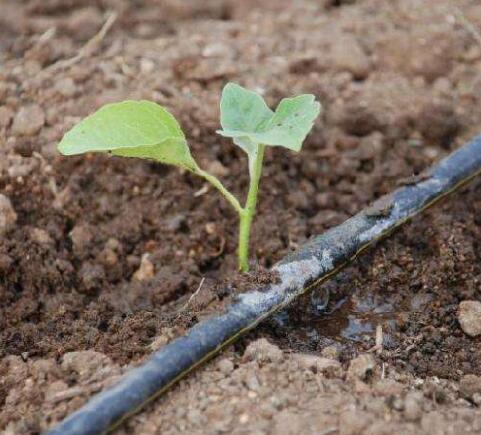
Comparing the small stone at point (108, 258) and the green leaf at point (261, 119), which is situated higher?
the green leaf at point (261, 119)

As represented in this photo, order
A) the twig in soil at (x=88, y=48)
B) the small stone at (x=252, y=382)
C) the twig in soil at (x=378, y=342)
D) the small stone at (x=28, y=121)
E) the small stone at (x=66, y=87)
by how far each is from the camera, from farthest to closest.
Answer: the twig in soil at (x=88, y=48), the small stone at (x=66, y=87), the small stone at (x=28, y=121), the twig in soil at (x=378, y=342), the small stone at (x=252, y=382)

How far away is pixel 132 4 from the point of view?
9.96 ft

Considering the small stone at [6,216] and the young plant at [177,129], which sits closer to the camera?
the young plant at [177,129]

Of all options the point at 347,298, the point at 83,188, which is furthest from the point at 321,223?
the point at 83,188

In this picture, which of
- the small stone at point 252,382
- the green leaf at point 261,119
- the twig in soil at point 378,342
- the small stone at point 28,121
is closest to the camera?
the small stone at point 252,382

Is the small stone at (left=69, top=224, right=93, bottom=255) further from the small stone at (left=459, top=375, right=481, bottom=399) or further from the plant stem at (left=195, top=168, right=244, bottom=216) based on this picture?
the small stone at (left=459, top=375, right=481, bottom=399)

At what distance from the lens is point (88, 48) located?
8.77 ft

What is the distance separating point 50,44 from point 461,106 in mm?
Result: 1275

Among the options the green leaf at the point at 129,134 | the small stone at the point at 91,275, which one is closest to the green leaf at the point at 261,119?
the green leaf at the point at 129,134

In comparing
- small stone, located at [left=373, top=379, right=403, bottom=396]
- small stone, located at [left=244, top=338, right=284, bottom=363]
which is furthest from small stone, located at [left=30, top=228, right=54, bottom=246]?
small stone, located at [left=373, top=379, right=403, bottom=396]

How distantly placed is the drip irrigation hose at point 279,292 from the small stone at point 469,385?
38 centimetres

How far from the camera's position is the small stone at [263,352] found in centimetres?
169

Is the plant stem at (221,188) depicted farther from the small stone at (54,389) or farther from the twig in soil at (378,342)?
the small stone at (54,389)

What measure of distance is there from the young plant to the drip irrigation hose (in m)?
0.17
